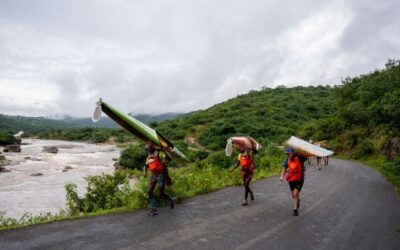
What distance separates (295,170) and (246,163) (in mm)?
1884

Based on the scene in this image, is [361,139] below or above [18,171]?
above

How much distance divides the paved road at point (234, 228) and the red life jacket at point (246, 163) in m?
1.21

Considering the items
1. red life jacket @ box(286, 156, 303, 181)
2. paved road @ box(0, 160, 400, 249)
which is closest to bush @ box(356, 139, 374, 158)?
paved road @ box(0, 160, 400, 249)

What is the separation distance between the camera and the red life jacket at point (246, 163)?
39.2 feet

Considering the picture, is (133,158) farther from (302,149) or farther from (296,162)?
(302,149)

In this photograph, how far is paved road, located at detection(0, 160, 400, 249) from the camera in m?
7.92

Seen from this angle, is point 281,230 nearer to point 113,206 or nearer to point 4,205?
point 113,206

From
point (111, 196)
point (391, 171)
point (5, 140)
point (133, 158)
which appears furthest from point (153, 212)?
point (5, 140)

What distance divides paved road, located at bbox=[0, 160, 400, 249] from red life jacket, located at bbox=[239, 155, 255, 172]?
121 centimetres

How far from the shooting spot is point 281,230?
9.06 metres

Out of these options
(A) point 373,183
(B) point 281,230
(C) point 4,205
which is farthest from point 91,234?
(C) point 4,205

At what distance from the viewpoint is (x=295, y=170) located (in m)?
10.5

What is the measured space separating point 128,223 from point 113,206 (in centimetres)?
243

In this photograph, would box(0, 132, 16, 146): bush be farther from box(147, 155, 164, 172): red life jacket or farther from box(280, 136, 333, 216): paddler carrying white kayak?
box(280, 136, 333, 216): paddler carrying white kayak
